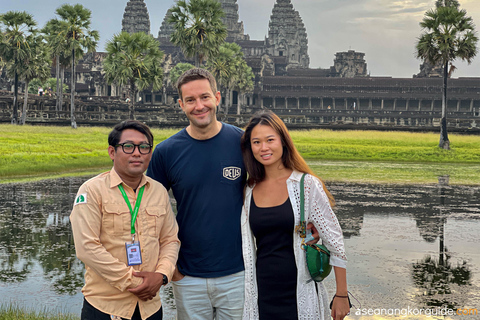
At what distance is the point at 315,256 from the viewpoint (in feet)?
10.9

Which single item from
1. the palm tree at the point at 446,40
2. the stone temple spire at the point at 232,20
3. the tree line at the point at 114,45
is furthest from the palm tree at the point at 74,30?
the stone temple spire at the point at 232,20

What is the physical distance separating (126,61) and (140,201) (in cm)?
3441

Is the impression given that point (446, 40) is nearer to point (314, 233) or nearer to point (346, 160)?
point (346, 160)

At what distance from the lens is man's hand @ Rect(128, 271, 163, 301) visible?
3.13 metres

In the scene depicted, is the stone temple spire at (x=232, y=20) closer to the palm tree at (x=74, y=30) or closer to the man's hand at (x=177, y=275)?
the palm tree at (x=74, y=30)

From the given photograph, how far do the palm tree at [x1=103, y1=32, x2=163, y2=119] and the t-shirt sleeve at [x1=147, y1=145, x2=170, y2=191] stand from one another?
33.1 m

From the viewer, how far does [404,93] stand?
7175 centimetres

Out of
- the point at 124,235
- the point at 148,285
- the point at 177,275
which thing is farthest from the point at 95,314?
the point at 177,275

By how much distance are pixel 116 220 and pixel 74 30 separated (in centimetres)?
3940

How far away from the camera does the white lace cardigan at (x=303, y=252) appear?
334cm

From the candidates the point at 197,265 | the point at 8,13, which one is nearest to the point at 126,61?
the point at 8,13

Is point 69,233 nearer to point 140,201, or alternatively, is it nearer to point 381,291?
point 381,291

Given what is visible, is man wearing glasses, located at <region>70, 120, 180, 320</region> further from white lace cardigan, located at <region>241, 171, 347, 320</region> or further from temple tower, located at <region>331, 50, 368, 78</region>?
temple tower, located at <region>331, 50, 368, 78</region>

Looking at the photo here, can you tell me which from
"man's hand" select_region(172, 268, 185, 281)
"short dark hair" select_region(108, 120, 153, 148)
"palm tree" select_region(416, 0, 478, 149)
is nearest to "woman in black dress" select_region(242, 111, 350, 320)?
"man's hand" select_region(172, 268, 185, 281)
